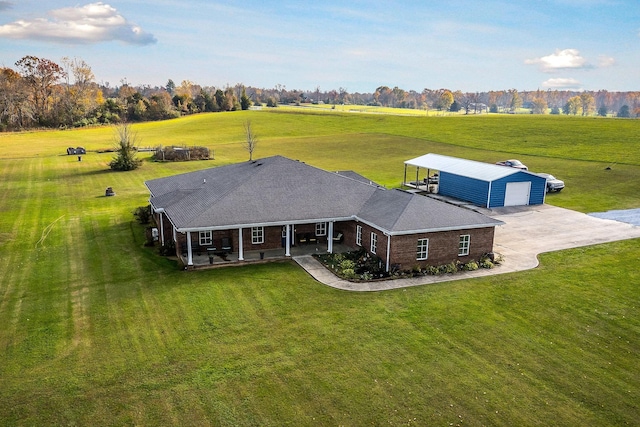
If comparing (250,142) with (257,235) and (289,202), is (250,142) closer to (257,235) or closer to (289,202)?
(289,202)

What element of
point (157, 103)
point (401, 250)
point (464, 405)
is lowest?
point (464, 405)

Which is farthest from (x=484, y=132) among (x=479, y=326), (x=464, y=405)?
(x=464, y=405)

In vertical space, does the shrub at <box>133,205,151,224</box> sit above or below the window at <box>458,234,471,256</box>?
below

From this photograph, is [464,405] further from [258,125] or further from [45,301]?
[258,125]

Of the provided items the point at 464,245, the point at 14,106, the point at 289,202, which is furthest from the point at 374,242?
the point at 14,106

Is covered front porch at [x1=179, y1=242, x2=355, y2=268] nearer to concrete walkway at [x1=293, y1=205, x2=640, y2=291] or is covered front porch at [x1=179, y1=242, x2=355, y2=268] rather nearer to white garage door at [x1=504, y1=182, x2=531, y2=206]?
concrete walkway at [x1=293, y1=205, x2=640, y2=291]

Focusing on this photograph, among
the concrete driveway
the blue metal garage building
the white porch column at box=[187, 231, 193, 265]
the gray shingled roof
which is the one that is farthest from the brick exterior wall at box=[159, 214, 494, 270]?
the blue metal garage building

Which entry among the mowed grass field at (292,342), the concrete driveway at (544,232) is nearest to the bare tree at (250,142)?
the mowed grass field at (292,342)
